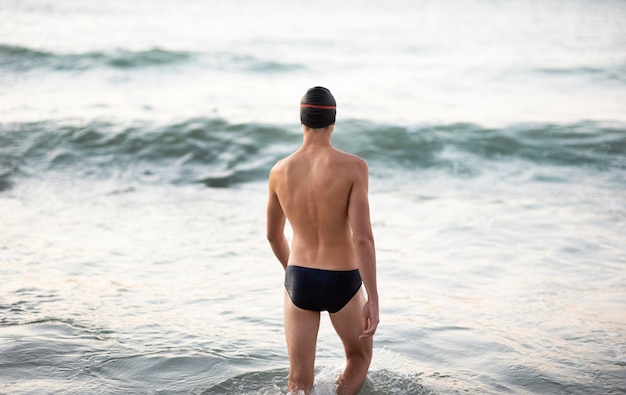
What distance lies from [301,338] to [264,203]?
691 cm

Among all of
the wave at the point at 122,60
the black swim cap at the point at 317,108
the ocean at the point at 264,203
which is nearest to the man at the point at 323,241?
the black swim cap at the point at 317,108

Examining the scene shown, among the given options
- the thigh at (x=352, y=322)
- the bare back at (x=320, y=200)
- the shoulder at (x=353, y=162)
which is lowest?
the thigh at (x=352, y=322)

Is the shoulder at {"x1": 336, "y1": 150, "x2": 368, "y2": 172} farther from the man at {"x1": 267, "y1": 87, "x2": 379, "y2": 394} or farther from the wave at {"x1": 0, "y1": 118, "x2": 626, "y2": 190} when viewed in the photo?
the wave at {"x1": 0, "y1": 118, "x2": 626, "y2": 190}

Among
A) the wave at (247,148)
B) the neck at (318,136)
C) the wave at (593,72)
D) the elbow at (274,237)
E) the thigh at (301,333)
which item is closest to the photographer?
the neck at (318,136)

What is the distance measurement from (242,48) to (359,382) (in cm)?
2349

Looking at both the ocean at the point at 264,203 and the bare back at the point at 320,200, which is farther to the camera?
the ocean at the point at 264,203

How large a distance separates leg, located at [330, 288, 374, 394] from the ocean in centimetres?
77

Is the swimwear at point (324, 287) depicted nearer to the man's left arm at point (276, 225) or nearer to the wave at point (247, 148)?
the man's left arm at point (276, 225)

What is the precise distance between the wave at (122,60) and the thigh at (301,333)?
1915cm

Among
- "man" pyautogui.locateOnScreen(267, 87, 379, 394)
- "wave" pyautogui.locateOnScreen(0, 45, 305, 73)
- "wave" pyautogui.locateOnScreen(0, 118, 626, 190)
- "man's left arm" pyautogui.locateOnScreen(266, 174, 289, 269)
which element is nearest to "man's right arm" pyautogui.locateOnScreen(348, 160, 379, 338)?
"man" pyautogui.locateOnScreen(267, 87, 379, 394)

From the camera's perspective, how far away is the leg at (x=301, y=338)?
4.41 meters

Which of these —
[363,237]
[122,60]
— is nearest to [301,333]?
[363,237]

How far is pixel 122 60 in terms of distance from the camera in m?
23.0

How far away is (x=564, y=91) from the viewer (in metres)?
21.2
